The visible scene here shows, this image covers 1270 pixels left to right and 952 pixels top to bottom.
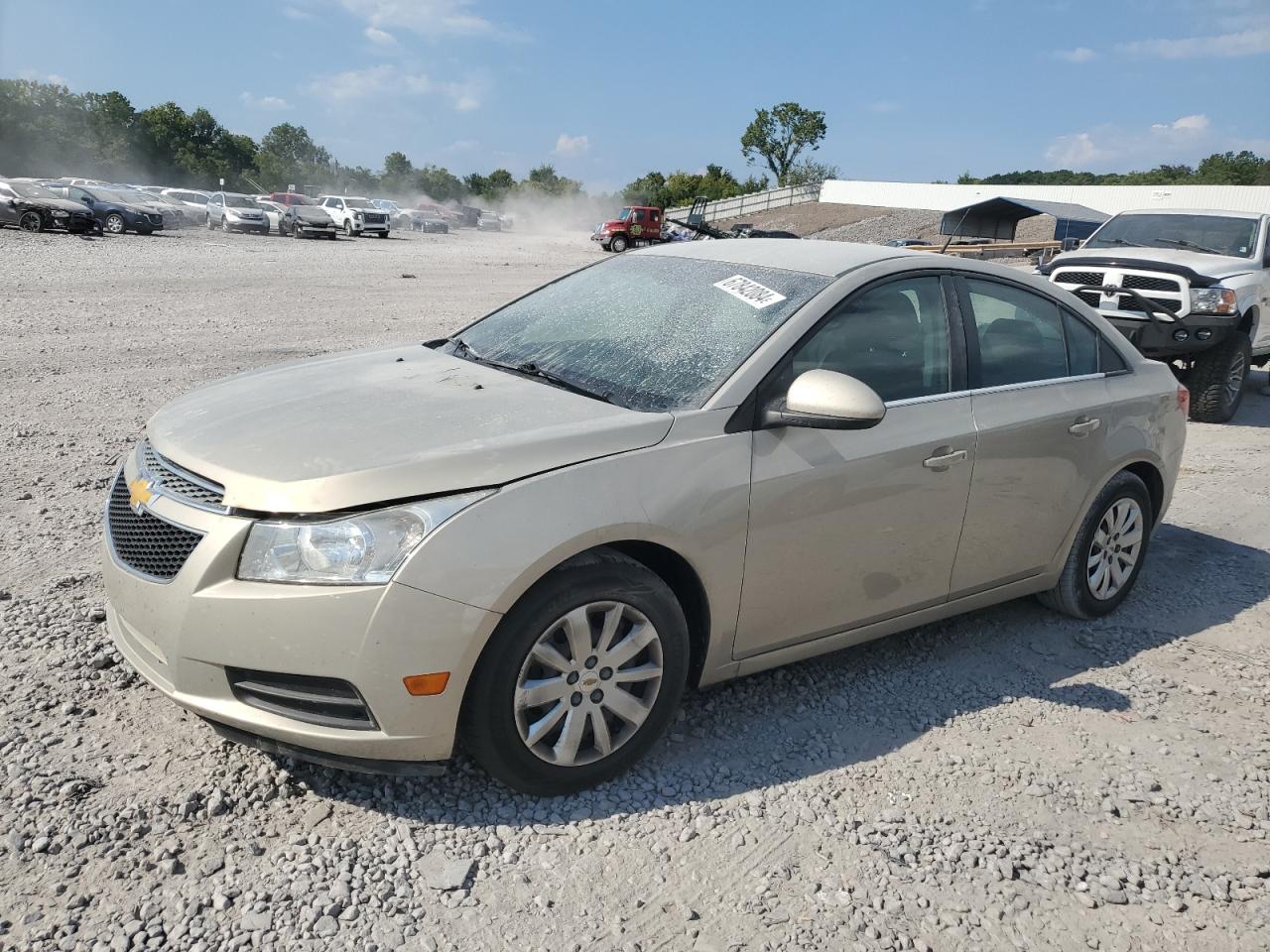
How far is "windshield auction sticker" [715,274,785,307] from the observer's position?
368 centimetres

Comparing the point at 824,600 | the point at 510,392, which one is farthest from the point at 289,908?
the point at 824,600

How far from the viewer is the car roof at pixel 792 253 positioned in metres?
3.87

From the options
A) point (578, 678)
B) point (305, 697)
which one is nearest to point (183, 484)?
point (305, 697)

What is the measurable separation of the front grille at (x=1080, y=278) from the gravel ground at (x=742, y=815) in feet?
18.4

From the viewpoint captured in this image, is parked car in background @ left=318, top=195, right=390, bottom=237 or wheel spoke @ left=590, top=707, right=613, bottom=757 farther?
parked car in background @ left=318, top=195, right=390, bottom=237

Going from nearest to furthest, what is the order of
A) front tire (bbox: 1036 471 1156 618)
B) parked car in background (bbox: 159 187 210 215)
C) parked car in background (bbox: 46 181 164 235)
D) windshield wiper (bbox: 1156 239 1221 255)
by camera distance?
front tire (bbox: 1036 471 1156 618) → windshield wiper (bbox: 1156 239 1221 255) → parked car in background (bbox: 46 181 164 235) → parked car in background (bbox: 159 187 210 215)

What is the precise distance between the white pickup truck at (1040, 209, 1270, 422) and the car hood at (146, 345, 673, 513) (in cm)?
725

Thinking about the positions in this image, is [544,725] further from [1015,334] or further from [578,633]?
[1015,334]

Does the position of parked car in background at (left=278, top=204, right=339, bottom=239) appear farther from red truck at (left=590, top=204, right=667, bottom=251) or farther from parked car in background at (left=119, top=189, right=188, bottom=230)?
red truck at (left=590, top=204, right=667, bottom=251)

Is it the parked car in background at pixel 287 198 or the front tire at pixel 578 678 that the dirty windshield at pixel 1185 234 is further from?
the parked car in background at pixel 287 198

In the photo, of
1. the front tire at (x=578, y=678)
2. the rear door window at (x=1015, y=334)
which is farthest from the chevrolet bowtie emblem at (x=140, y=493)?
the rear door window at (x=1015, y=334)

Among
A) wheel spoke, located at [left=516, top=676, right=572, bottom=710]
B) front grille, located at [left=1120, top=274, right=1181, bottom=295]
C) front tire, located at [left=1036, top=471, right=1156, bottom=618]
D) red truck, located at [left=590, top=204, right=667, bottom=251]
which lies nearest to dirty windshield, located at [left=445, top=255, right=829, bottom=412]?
wheel spoke, located at [left=516, top=676, right=572, bottom=710]

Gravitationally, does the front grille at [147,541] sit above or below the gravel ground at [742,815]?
above

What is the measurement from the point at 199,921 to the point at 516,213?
289 ft
